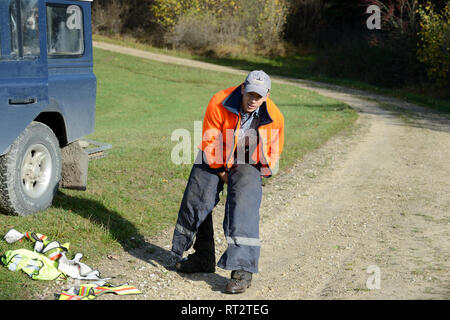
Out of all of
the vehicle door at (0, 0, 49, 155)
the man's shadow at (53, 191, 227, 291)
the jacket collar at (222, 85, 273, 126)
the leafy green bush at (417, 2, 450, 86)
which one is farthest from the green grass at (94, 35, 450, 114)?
the jacket collar at (222, 85, 273, 126)

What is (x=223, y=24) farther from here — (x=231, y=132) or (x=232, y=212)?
(x=232, y=212)

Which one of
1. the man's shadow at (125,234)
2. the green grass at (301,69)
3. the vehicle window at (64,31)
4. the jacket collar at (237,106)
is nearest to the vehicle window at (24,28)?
the vehicle window at (64,31)

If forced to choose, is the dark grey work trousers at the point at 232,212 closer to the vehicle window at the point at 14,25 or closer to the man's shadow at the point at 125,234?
the man's shadow at the point at 125,234

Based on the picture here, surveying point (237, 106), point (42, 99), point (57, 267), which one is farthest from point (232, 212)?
point (42, 99)

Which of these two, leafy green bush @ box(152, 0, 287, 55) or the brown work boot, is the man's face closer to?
the brown work boot

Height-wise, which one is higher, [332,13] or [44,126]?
[332,13]

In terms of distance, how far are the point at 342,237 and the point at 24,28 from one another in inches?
175

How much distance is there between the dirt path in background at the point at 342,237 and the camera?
548 centimetres

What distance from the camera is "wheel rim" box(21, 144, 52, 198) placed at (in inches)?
277

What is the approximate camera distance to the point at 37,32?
6.96 metres

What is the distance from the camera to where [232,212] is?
5.38m

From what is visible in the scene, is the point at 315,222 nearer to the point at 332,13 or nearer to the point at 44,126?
the point at 44,126

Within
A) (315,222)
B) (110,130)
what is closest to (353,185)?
(315,222)

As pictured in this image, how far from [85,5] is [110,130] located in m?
8.74
